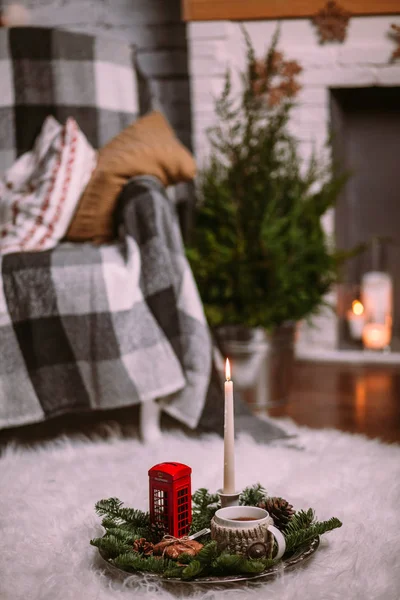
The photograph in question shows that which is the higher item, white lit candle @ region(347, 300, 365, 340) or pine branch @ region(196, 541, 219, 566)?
pine branch @ region(196, 541, 219, 566)

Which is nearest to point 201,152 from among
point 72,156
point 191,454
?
point 72,156

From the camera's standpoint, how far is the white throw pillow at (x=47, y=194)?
5.85ft

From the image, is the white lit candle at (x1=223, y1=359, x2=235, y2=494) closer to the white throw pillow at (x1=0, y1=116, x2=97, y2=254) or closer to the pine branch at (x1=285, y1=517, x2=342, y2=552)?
the pine branch at (x1=285, y1=517, x2=342, y2=552)

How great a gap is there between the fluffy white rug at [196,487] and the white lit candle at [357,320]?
3.53 ft

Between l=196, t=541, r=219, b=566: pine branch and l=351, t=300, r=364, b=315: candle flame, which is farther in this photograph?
l=351, t=300, r=364, b=315: candle flame

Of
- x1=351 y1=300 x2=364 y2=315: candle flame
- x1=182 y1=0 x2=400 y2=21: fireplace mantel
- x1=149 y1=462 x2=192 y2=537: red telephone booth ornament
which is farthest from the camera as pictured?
x1=351 y1=300 x2=364 y2=315: candle flame

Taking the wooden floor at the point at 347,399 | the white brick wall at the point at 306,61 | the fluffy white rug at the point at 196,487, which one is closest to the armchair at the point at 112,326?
the fluffy white rug at the point at 196,487

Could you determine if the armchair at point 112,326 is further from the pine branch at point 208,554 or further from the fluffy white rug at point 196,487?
the pine branch at point 208,554

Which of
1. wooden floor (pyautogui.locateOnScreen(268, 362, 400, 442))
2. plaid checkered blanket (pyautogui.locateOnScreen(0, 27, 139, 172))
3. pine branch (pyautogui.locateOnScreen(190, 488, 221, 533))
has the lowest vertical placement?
wooden floor (pyautogui.locateOnScreen(268, 362, 400, 442))

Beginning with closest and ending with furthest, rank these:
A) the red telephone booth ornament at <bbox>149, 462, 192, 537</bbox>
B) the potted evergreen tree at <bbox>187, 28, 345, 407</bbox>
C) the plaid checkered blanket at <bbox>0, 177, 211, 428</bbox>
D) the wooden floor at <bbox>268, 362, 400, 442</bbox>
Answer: the red telephone booth ornament at <bbox>149, 462, 192, 537</bbox>, the plaid checkered blanket at <bbox>0, 177, 211, 428</bbox>, the wooden floor at <bbox>268, 362, 400, 442</bbox>, the potted evergreen tree at <bbox>187, 28, 345, 407</bbox>

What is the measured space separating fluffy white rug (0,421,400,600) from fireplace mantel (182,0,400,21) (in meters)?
1.50

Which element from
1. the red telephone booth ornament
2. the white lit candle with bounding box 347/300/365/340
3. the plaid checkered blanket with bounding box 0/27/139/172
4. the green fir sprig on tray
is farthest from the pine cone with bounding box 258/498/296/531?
the white lit candle with bounding box 347/300/365/340

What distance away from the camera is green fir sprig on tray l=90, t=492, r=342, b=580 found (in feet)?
2.70

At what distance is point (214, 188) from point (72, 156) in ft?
1.37
